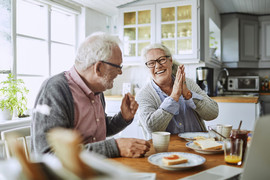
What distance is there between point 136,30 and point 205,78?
1249mm

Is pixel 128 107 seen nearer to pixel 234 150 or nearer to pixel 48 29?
pixel 234 150

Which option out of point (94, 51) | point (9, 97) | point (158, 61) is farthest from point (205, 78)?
point (94, 51)

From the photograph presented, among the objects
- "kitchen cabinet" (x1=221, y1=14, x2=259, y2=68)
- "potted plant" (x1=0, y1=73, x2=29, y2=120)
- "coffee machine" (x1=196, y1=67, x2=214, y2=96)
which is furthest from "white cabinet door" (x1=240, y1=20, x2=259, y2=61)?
"potted plant" (x1=0, y1=73, x2=29, y2=120)

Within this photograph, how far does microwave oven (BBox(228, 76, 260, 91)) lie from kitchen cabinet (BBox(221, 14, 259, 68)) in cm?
25

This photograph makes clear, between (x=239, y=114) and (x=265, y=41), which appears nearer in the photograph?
(x=239, y=114)

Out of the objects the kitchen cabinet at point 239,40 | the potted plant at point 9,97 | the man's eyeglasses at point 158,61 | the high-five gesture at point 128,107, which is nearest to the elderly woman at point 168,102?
the man's eyeglasses at point 158,61

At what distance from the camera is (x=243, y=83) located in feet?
16.9

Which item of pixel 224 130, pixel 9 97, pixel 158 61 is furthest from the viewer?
pixel 9 97

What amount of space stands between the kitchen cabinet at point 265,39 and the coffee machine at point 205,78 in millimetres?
2060

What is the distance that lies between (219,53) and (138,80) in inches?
74.3

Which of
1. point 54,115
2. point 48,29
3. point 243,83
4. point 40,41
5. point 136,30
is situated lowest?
point 54,115

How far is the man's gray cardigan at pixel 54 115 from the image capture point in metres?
1.09

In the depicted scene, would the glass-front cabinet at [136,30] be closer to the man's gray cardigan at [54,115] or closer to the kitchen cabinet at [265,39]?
the kitchen cabinet at [265,39]

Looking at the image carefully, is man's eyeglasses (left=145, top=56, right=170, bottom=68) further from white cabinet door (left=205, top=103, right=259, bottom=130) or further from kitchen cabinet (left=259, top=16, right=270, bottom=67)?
kitchen cabinet (left=259, top=16, right=270, bottom=67)
